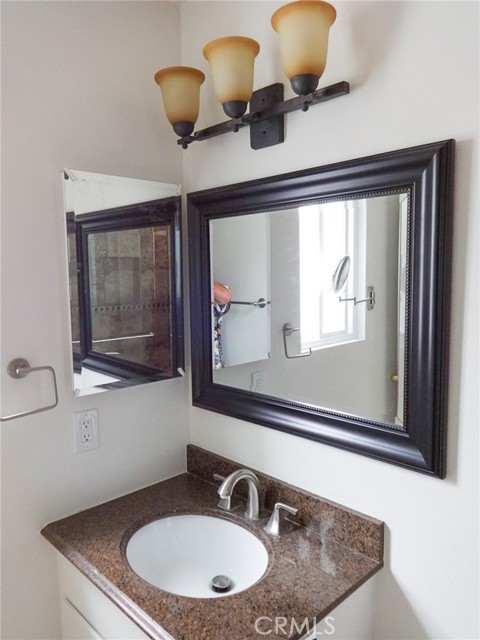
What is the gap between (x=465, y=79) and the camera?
0.90 m

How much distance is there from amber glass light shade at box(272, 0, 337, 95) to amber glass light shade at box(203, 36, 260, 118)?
12 centimetres

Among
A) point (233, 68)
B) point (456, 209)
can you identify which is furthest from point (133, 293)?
point (456, 209)

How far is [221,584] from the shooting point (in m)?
1.22

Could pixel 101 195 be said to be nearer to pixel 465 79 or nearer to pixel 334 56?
pixel 334 56

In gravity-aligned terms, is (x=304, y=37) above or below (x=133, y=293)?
above

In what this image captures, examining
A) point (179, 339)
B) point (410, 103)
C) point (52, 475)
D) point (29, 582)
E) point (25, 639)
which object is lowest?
point (25, 639)

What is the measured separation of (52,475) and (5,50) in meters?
1.12

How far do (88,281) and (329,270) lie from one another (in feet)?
2.22

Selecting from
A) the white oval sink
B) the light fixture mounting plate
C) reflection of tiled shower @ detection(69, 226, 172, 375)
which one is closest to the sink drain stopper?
the white oval sink

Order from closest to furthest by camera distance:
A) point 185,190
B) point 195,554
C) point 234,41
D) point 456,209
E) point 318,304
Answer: point 456,209
point 234,41
point 318,304
point 195,554
point 185,190

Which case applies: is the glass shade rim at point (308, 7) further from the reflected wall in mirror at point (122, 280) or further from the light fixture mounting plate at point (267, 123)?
the reflected wall in mirror at point (122, 280)

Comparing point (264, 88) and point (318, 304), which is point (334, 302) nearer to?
point (318, 304)

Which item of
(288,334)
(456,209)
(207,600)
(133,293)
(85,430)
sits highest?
(456,209)

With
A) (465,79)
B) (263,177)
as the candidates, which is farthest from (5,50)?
(465,79)
